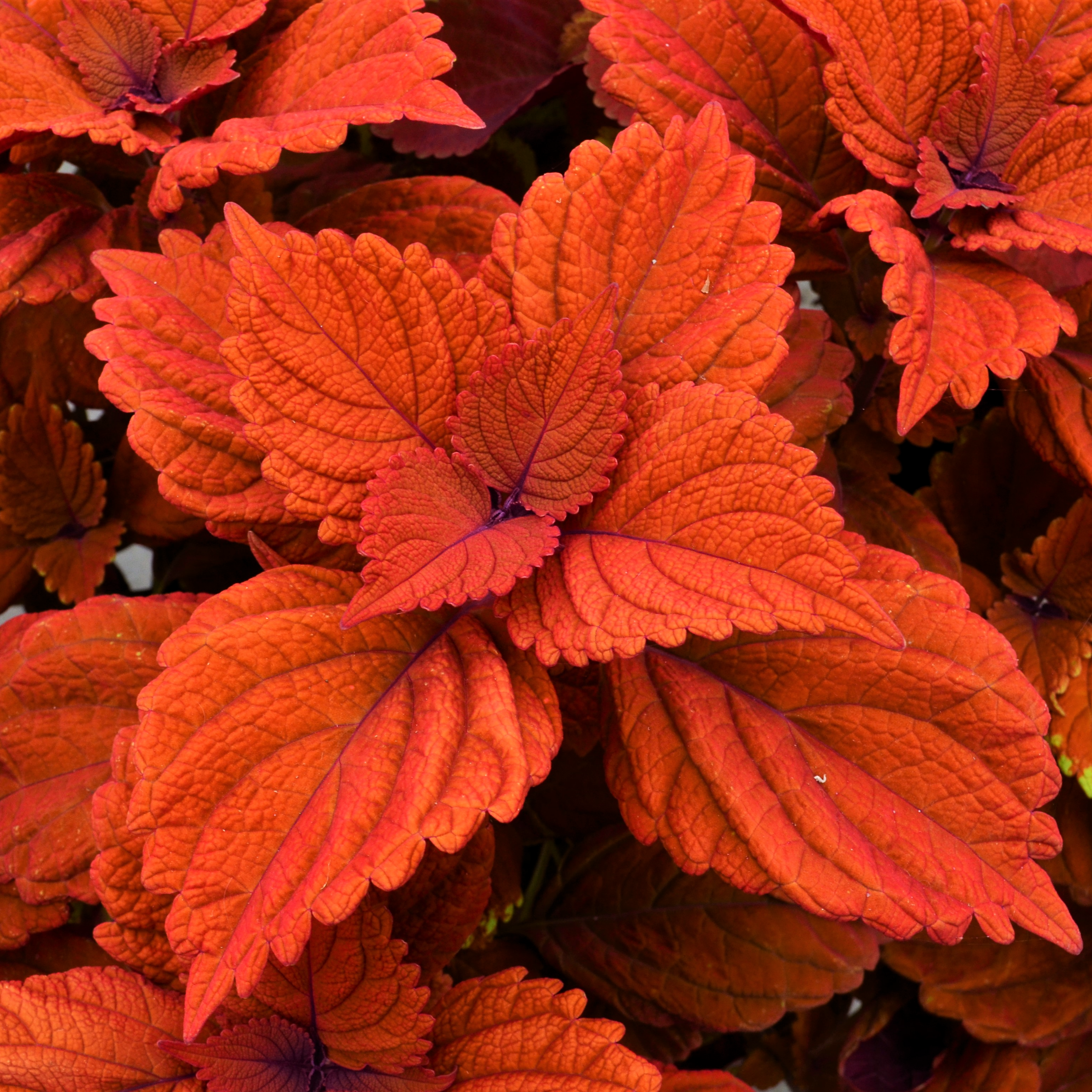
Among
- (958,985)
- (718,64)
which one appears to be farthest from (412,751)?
(958,985)

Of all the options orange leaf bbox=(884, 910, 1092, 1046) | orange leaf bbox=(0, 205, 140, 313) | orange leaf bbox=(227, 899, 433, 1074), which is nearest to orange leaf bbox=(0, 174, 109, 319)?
orange leaf bbox=(0, 205, 140, 313)

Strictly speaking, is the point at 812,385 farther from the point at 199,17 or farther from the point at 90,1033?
the point at 90,1033

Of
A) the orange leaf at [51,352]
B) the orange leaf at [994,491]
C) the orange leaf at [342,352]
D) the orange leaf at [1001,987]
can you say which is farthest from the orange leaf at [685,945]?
the orange leaf at [51,352]

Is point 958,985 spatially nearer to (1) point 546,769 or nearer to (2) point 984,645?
(2) point 984,645

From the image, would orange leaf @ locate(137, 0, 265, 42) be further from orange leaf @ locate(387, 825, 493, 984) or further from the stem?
the stem

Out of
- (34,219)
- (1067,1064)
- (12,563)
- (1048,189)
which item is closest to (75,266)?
(34,219)

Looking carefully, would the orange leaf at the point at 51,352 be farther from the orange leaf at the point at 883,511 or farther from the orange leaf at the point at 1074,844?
the orange leaf at the point at 1074,844

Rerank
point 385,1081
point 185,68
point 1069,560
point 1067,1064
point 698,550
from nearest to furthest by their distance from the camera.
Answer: point 698,550, point 385,1081, point 185,68, point 1069,560, point 1067,1064
